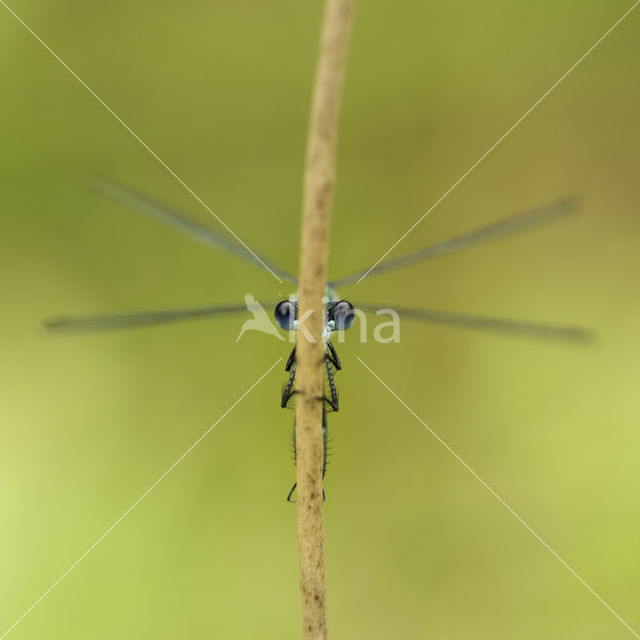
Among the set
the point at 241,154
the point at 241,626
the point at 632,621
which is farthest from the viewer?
the point at 241,154

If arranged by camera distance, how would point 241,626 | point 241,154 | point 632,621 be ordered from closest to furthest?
point 632,621 < point 241,626 < point 241,154

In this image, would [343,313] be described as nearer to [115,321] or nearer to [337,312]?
Answer: [337,312]

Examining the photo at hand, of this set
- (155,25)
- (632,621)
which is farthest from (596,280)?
(155,25)

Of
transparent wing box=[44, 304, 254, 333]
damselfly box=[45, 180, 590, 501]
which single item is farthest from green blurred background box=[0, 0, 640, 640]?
transparent wing box=[44, 304, 254, 333]

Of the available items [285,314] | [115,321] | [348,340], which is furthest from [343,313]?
[348,340]

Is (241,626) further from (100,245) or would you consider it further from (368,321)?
(100,245)

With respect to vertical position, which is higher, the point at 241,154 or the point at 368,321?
the point at 241,154

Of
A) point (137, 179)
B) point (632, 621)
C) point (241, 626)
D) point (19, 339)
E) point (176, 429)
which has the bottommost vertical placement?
point (241, 626)
